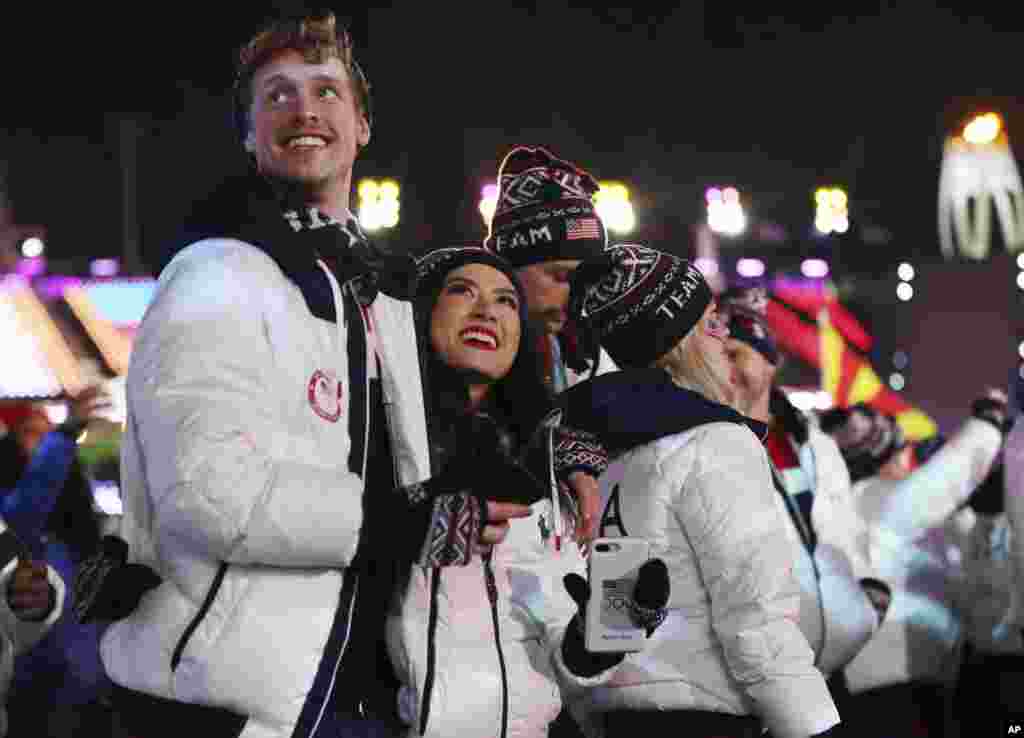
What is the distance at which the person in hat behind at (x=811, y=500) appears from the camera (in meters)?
6.76

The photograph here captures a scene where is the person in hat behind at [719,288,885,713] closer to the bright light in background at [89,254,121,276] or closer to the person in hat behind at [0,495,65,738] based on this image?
the person in hat behind at [0,495,65,738]

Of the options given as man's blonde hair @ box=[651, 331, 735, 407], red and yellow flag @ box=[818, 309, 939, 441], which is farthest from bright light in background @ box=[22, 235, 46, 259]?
man's blonde hair @ box=[651, 331, 735, 407]

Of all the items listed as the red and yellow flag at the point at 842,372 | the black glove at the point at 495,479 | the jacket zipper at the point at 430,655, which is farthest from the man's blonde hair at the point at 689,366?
the red and yellow flag at the point at 842,372

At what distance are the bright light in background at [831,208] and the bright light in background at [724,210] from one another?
1.71 metres

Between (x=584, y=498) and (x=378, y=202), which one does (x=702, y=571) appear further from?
(x=378, y=202)

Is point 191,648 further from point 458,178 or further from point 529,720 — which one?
point 458,178

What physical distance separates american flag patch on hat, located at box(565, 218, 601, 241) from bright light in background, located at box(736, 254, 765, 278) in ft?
58.8

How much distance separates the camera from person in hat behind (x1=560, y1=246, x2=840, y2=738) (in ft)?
14.5

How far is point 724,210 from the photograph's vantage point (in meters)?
22.7

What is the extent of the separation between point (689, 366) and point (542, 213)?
3.84 feet

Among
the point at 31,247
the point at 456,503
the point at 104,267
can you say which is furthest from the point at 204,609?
the point at 104,267

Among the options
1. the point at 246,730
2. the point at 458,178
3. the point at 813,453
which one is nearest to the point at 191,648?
the point at 246,730

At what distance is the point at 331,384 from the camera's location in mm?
3594

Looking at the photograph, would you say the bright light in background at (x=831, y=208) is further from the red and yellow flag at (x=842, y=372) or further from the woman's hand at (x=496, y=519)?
the woman's hand at (x=496, y=519)
